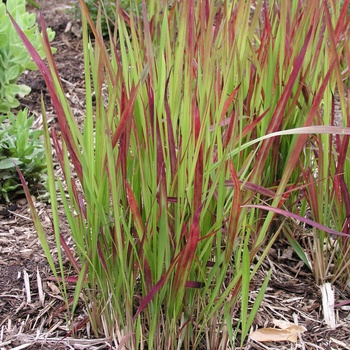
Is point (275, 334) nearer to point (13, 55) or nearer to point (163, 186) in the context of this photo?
point (163, 186)

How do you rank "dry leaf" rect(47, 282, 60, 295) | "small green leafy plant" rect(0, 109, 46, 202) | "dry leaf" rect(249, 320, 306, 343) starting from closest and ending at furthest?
"dry leaf" rect(249, 320, 306, 343) → "dry leaf" rect(47, 282, 60, 295) → "small green leafy plant" rect(0, 109, 46, 202)

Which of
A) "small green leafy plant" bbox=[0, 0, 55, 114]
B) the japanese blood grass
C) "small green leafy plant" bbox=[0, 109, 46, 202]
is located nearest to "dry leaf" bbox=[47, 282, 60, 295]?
the japanese blood grass

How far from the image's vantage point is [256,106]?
135 cm

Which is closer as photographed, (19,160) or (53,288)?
(53,288)

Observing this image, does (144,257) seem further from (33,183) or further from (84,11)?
(33,183)

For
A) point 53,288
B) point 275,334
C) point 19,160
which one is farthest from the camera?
point 19,160

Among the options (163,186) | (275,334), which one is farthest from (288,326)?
(163,186)

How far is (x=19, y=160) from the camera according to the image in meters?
1.88

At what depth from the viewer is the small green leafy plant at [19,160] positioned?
1.87 meters

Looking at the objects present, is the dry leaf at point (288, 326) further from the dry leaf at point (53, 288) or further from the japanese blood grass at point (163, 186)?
the dry leaf at point (53, 288)

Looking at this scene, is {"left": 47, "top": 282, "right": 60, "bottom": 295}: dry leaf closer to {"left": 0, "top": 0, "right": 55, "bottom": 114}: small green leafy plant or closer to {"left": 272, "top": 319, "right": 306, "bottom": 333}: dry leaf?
{"left": 272, "top": 319, "right": 306, "bottom": 333}: dry leaf

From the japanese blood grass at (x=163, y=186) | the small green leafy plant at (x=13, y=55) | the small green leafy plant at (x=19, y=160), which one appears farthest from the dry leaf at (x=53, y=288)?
the small green leafy plant at (x=13, y=55)

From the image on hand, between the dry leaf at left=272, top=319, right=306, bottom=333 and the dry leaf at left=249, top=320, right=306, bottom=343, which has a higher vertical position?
the dry leaf at left=249, top=320, right=306, bottom=343

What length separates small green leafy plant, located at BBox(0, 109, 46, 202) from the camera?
73.4 inches
